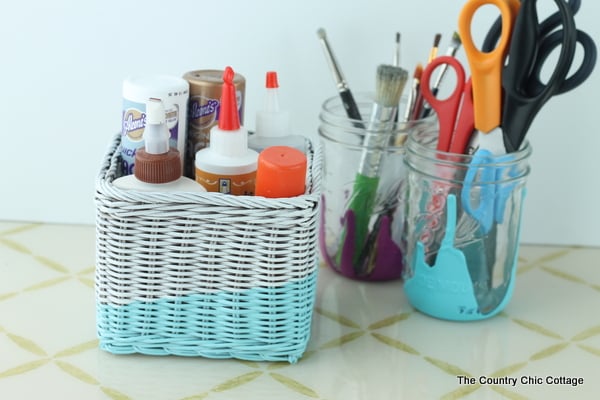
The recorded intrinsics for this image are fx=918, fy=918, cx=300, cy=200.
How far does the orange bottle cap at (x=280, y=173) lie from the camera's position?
0.77 metres

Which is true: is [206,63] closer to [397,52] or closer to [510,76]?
[397,52]

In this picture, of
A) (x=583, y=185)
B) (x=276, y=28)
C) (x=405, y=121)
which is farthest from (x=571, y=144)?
(x=276, y=28)

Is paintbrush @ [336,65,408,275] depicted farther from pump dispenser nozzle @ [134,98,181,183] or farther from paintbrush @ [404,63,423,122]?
pump dispenser nozzle @ [134,98,181,183]

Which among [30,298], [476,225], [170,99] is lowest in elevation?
[30,298]

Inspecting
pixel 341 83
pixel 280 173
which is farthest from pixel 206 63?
pixel 280 173

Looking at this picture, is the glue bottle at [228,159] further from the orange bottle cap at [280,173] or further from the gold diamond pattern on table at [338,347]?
the gold diamond pattern on table at [338,347]

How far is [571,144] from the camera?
40.9 inches

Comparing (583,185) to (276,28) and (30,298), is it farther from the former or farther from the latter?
(30,298)

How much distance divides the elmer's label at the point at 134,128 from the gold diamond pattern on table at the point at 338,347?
0.17 meters

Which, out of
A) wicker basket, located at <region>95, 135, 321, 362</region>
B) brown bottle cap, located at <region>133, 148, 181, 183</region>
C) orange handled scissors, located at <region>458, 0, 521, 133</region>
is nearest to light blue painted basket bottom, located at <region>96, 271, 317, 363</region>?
wicker basket, located at <region>95, 135, 321, 362</region>

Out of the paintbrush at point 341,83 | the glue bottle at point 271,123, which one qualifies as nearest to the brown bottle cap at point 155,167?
the glue bottle at point 271,123

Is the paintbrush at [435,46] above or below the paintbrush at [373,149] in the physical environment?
above

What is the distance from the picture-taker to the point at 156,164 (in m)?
0.78

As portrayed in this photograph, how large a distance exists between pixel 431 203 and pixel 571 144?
235 mm
